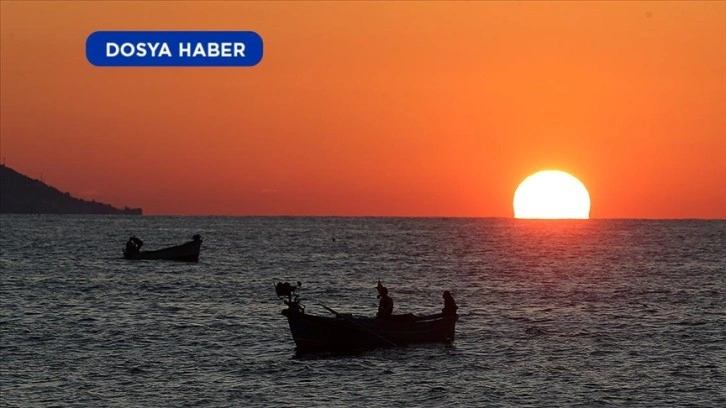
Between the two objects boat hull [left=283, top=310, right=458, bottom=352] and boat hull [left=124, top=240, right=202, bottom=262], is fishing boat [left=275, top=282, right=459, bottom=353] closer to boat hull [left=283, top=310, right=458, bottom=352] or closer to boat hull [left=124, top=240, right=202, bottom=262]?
boat hull [left=283, top=310, right=458, bottom=352]

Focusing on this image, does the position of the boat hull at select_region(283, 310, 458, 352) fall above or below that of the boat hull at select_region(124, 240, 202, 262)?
below

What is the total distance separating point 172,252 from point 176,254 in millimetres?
592

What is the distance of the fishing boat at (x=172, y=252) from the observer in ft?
381

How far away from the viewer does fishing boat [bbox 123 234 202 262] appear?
116050 mm

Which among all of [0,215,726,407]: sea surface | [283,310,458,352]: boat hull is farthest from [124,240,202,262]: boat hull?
[283,310,458,352]: boat hull

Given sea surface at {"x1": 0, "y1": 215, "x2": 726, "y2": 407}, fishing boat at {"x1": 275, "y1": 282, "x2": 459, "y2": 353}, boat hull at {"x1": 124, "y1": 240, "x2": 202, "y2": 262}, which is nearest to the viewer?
sea surface at {"x1": 0, "y1": 215, "x2": 726, "y2": 407}

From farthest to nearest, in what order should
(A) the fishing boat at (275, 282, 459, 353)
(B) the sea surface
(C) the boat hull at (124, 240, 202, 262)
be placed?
(C) the boat hull at (124, 240, 202, 262), (A) the fishing boat at (275, 282, 459, 353), (B) the sea surface

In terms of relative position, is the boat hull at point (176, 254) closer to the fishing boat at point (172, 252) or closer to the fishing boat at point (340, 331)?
the fishing boat at point (172, 252)

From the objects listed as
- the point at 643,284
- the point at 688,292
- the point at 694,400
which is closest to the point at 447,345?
the point at 694,400

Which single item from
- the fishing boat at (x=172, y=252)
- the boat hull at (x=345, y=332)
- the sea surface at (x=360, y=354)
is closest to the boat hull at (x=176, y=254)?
the fishing boat at (x=172, y=252)

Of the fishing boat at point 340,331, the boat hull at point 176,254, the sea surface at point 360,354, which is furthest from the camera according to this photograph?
the boat hull at point 176,254

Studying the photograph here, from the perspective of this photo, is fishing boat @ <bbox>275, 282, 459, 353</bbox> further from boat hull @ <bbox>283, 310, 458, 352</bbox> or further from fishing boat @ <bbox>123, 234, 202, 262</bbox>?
fishing boat @ <bbox>123, 234, 202, 262</bbox>

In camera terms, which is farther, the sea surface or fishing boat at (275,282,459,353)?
fishing boat at (275,282,459,353)

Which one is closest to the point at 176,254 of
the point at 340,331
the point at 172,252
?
the point at 172,252
